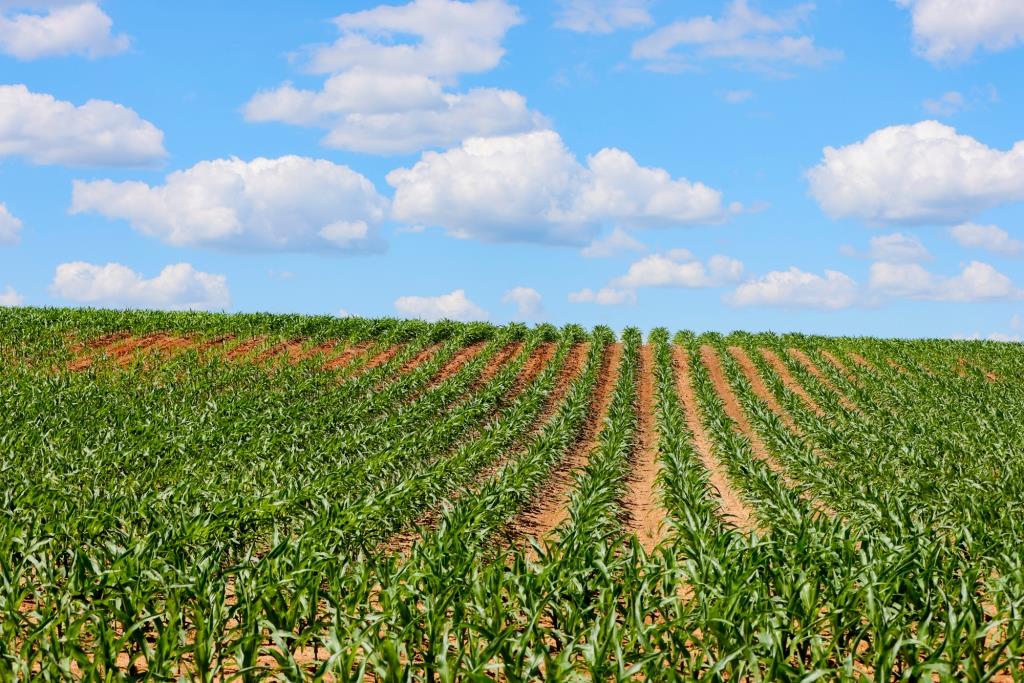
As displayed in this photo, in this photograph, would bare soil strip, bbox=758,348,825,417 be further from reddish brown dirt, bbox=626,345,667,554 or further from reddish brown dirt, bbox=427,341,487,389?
reddish brown dirt, bbox=427,341,487,389

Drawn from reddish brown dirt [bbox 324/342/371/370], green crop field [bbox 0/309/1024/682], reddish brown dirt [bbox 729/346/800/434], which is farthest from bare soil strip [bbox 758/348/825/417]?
reddish brown dirt [bbox 324/342/371/370]

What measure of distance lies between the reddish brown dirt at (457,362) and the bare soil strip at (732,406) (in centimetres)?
1023

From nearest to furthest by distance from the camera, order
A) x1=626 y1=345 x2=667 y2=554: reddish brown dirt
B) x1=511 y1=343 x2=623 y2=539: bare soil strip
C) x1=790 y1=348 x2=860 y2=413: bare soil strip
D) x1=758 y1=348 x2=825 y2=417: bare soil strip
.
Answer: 1. x1=626 y1=345 x2=667 y2=554: reddish brown dirt
2. x1=511 y1=343 x2=623 y2=539: bare soil strip
3. x1=758 y1=348 x2=825 y2=417: bare soil strip
4. x1=790 y1=348 x2=860 y2=413: bare soil strip

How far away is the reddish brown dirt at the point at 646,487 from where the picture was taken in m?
14.2

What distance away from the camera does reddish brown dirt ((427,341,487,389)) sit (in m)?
33.0

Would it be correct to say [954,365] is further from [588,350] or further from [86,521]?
[86,521]

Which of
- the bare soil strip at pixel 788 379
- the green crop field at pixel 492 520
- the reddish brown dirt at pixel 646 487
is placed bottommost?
the reddish brown dirt at pixel 646 487

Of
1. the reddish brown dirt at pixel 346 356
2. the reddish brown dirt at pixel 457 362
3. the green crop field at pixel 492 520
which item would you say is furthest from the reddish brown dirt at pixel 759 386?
the reddish brown dirt at pixel 346 356

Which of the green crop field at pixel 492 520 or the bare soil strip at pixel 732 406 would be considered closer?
the green crop field at pixel 492 520

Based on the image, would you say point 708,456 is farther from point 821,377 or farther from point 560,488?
point 821,377

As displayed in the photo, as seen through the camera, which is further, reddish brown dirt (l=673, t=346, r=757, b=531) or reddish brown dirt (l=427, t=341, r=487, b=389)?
reddish brown dirt (l=427, t=341, r=487, b=389)

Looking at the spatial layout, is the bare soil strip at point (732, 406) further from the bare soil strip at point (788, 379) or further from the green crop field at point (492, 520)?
the bare soil strip at point (788, 379)

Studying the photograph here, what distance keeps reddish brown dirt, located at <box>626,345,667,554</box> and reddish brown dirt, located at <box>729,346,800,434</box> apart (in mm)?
3966

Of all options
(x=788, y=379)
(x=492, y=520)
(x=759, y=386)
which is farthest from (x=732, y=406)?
(x=492, y=520)
